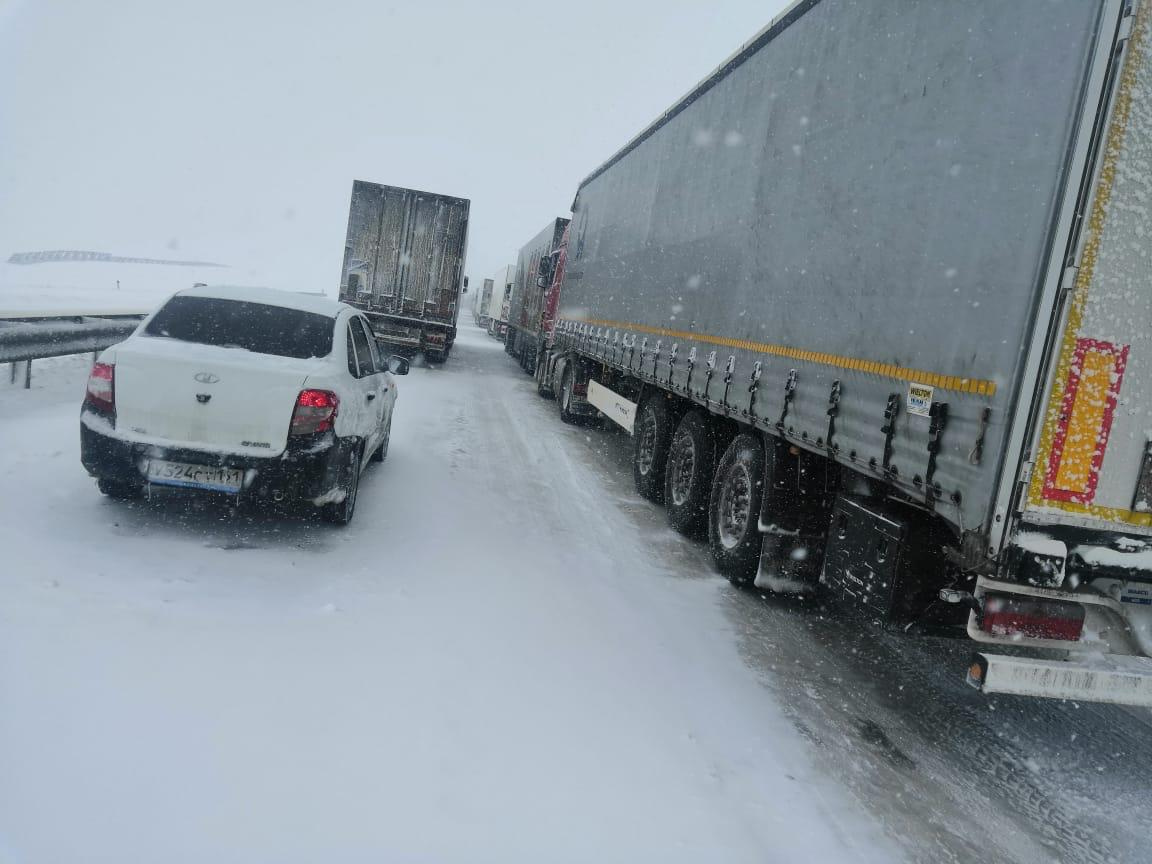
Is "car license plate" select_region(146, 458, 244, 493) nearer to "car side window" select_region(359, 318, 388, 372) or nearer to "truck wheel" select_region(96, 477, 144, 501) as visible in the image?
"truck wheel" select_region(96, 477, 144, 501)

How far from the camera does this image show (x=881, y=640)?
574 centimetres

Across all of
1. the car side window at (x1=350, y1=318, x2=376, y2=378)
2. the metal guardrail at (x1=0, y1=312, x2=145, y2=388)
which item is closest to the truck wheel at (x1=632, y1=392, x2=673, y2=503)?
the car side window at (x1=350, y1=318, x2=376, y2=378)

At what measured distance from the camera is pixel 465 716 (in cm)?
370

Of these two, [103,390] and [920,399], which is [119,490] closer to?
[103,390]

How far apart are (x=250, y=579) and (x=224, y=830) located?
2383 mm

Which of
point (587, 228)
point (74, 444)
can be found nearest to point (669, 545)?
point (74, 444)

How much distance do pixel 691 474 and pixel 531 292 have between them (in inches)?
609

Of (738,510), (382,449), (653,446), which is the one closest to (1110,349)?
(738,510)

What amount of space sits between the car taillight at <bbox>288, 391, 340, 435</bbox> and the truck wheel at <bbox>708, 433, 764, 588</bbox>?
296 cm

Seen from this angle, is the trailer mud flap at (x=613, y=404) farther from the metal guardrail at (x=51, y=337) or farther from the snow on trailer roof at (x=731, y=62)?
the metal guardrail at (x=51, y=337)

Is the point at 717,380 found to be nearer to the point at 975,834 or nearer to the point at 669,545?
the point at 669,545

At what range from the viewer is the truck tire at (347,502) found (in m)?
5.93

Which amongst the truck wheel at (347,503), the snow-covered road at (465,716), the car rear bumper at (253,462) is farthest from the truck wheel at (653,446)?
the car rear bumper at (253,462)

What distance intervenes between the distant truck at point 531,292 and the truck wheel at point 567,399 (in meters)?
4.22
